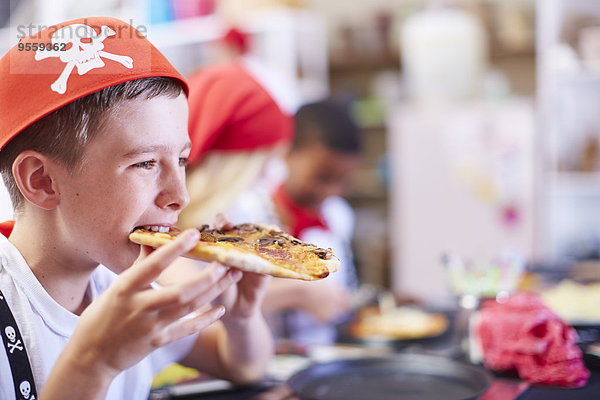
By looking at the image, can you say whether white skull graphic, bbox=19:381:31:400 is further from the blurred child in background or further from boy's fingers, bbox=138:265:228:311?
the blurred child in background

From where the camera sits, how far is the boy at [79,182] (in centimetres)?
72

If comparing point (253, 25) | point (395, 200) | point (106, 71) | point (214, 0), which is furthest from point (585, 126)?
point (106, 71)

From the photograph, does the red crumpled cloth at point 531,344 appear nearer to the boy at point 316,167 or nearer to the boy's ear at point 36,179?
the boy's ear at point 36,179

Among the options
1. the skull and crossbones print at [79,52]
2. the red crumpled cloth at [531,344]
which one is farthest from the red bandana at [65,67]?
the red crumpled cloth at [531,344]

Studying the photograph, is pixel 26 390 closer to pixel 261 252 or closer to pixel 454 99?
pixel 261 252

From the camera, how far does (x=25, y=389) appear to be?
31.2 inches

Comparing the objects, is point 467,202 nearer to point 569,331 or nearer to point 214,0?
point 214,0

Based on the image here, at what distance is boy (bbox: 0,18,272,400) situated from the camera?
2.36 ft

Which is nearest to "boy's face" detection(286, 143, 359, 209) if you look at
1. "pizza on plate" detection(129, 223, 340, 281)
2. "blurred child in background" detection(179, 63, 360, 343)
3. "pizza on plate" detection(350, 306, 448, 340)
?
"blurred child in background" detection(179, 63, 360, 343)

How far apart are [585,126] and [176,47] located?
2.63 metres

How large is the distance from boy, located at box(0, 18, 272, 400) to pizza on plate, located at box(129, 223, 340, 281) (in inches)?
0.9

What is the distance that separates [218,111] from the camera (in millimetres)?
1790

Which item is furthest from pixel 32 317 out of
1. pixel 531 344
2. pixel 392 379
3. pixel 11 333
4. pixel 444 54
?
pixel 444 54

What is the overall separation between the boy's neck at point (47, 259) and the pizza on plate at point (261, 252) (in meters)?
0.12
